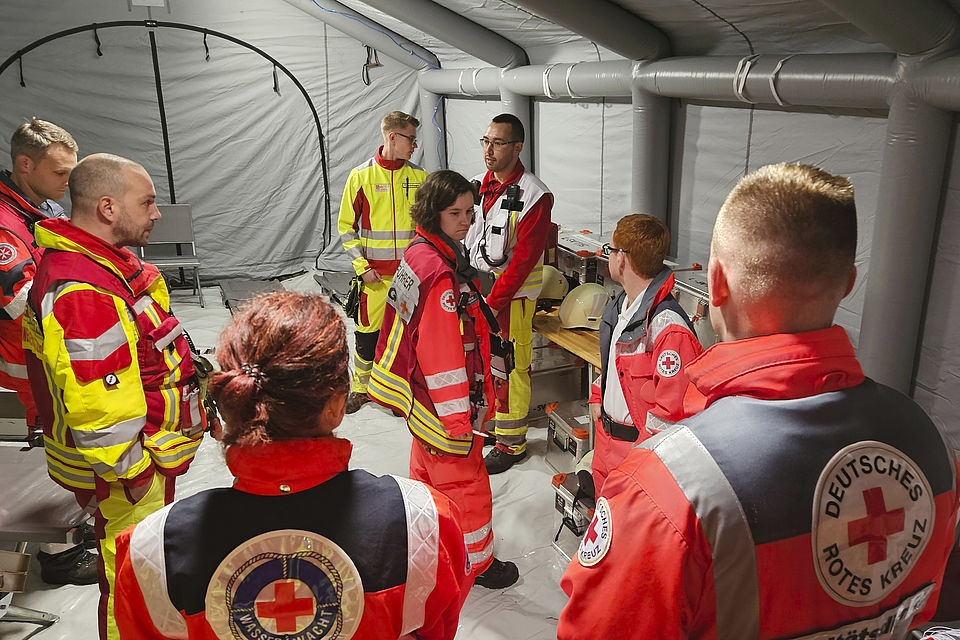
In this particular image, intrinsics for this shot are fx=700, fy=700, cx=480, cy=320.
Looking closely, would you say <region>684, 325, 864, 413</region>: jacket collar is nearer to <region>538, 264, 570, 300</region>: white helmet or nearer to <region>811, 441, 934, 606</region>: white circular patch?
<region>811, 441, 934, 606</region>: white circular patch

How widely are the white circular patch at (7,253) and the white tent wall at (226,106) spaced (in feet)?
13.3

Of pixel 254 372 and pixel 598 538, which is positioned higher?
pixel 254 372

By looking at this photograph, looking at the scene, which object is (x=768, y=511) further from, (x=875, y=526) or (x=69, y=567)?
(x=69, y=567)

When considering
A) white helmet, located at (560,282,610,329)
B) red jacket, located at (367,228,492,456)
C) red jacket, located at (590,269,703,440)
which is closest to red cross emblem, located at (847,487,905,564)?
red jacket, located at (590,269,703,440)

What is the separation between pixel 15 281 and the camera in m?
2.92

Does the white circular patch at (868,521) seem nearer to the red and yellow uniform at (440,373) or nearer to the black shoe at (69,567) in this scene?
the red and yellow uniform at (440,373)

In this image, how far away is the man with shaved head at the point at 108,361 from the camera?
199 centimetres

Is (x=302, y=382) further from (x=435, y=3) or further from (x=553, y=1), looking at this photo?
(x=435, y=3)

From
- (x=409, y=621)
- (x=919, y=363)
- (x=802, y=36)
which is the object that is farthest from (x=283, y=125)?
(x=409, y=621)

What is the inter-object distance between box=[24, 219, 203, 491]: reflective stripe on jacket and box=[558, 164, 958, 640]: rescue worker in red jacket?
5.08 ft

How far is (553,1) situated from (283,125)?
14.4ft

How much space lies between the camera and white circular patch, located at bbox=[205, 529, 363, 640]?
1091 mm

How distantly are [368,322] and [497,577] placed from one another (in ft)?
6.49

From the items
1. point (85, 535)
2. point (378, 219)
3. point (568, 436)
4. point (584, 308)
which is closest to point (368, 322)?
point (378, 219)
